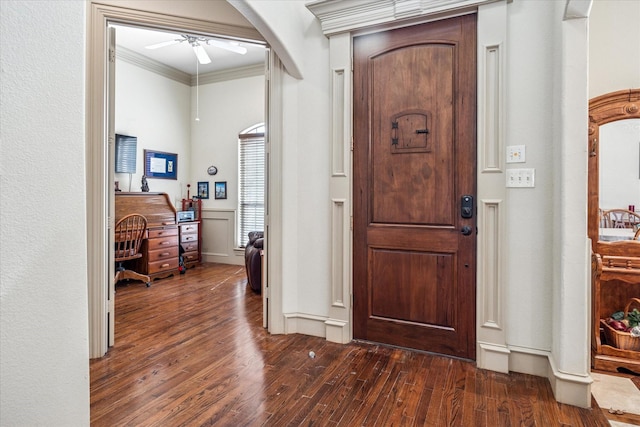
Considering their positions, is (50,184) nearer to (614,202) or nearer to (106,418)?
(106,418)

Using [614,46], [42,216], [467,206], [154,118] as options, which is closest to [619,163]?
[614,46]

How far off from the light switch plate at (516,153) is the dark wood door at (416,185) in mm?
212

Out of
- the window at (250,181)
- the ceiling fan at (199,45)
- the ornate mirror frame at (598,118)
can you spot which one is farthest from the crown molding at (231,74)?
the ornate mirror frame at (598,118)

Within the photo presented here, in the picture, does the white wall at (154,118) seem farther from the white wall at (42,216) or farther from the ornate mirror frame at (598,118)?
the ornate mirror frame at (598,118)

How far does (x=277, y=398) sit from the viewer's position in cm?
200

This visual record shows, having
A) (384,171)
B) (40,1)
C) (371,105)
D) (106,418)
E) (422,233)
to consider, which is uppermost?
(371,105)

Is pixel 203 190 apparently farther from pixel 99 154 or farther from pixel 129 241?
pixel 99 154

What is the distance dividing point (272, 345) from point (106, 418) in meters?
1.17

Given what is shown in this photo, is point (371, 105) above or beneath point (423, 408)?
above

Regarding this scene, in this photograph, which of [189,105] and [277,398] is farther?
[189,105]

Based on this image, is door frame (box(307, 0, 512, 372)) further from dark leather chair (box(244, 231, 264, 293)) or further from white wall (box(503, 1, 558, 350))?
dark leather chair (box(244, 231, 264, 293))

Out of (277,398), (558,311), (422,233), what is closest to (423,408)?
(277,398)

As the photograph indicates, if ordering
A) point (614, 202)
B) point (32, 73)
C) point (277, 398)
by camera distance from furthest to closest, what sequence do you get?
point (614, 202), point (277, 398), point (32, 73)

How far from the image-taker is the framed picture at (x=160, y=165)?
18.9 feet
